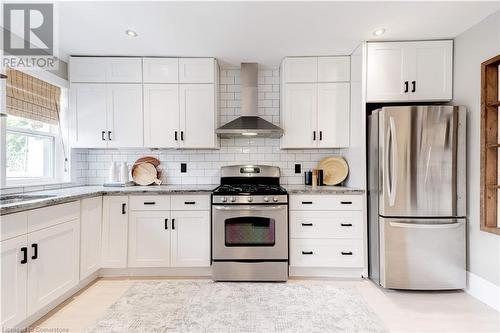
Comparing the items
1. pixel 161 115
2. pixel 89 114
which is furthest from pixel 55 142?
pixel 161 115

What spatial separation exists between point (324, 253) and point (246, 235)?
0.86 meters

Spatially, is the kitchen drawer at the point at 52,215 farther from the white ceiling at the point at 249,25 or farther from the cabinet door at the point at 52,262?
the white ceiling at the point at 249,25

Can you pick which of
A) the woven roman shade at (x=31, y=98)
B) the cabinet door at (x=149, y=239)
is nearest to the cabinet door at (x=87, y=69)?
the woven roman shade at (x=31, y=98)

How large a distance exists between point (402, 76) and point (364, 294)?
2.24m

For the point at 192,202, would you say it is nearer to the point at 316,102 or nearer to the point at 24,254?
the point at 24,254

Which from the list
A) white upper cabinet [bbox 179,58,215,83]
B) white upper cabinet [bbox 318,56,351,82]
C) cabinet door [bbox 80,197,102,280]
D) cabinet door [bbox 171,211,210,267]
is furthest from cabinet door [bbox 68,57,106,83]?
white upper cabinet [bbox 318,56,351,82]

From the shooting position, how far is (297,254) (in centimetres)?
277

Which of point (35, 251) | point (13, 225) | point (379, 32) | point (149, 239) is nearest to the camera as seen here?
point (13, 225)

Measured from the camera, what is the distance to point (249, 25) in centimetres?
238

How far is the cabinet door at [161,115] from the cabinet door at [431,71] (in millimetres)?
2623

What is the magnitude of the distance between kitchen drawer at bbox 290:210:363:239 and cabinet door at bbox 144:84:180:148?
1685mm

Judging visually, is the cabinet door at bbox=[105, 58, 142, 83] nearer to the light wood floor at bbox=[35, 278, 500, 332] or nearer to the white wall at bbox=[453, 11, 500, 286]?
the light wood floor at bbox=[35, 278, 500, 332]

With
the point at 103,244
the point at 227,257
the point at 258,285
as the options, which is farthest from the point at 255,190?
the point at 103,244

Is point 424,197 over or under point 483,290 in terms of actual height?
over
